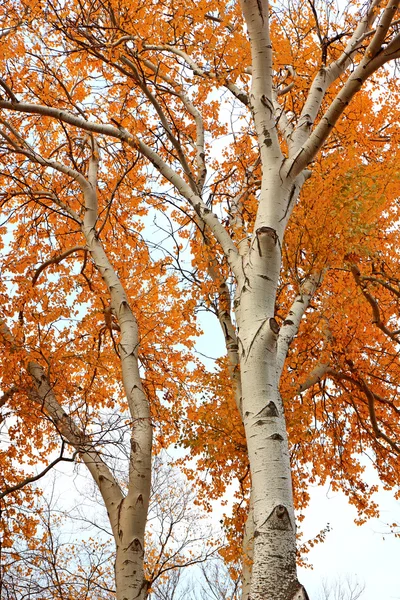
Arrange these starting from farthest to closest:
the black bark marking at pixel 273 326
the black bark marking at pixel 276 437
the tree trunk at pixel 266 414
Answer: the black bark marking at pixel 273 326, the black bark marking at pixel 276 437, the tree trunk at pixel 266 414

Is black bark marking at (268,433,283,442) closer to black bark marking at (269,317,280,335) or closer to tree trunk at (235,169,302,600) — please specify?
tree trunk at (235,169,302,600)

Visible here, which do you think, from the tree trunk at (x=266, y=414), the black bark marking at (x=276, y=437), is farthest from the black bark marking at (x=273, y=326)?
the black bark marking at (x=276, y=437)

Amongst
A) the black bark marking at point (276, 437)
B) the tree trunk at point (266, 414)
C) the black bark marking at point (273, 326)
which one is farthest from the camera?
the black bark marking at point (273, 326)

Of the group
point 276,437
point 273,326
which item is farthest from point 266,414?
point 273,326

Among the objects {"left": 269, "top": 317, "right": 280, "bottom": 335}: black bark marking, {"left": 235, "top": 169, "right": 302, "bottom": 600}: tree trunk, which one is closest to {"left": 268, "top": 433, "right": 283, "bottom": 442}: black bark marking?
{"left": 235, "top": 169, "right": 302, "bottom": 600}: tree trunk

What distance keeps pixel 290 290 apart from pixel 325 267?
8.82ft

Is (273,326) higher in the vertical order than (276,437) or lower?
higher

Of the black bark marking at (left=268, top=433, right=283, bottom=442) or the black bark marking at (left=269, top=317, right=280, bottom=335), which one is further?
the black bark marking at (left=269, top=317, right=280, bottom=335)

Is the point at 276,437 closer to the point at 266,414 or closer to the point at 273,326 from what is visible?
the point at 266,414

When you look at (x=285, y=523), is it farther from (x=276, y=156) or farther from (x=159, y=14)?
(x=159, y=14)

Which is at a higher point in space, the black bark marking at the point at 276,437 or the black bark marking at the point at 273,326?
the black bark marking at the point at 273,326

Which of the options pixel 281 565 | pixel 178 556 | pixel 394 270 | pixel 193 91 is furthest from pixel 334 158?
pixel 178 556

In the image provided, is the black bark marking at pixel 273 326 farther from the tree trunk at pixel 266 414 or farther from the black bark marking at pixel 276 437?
the black bark marking at pixel 276 437

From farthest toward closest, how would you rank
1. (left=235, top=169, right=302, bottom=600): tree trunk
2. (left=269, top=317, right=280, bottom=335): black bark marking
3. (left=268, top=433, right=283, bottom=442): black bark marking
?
(left=269, top=317, right=280, bottom=335): black bark marking
(left=268, top=433, right=283, bottom=442): black bark marking
(left=235, top=169, right=302, bottom=600): tree trunk
